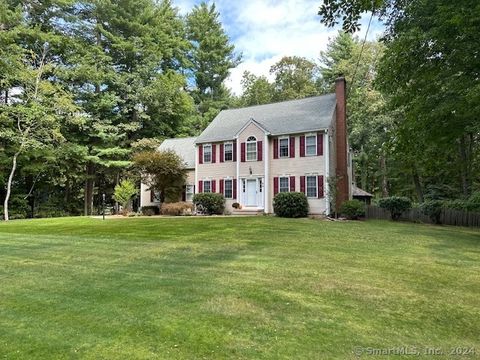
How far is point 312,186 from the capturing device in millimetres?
21266

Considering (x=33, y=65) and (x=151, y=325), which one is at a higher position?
(x=33, y=65)

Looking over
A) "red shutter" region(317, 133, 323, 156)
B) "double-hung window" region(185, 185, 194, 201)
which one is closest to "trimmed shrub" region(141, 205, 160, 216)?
"double-hung window" region(185, 185, 194, 201)

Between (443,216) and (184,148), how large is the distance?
18086 mm

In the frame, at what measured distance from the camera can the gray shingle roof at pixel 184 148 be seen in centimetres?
2690

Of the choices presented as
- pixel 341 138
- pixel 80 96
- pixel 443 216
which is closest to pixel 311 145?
pixel 341 138

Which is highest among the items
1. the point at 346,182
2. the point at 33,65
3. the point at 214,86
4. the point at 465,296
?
the point at 214,86

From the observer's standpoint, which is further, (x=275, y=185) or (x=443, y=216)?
(x=275, y=185)

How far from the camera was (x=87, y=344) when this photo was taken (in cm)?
403

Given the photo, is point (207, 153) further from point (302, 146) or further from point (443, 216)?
point (443, 216)

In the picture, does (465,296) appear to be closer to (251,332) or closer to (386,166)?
(251,332)

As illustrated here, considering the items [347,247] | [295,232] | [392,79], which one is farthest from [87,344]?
[392,79]

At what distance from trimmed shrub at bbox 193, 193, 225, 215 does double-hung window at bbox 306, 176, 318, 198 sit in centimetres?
524

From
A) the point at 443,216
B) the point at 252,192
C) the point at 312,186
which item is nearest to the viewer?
the point at 312,186

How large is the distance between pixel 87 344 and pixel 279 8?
18.9 feet
